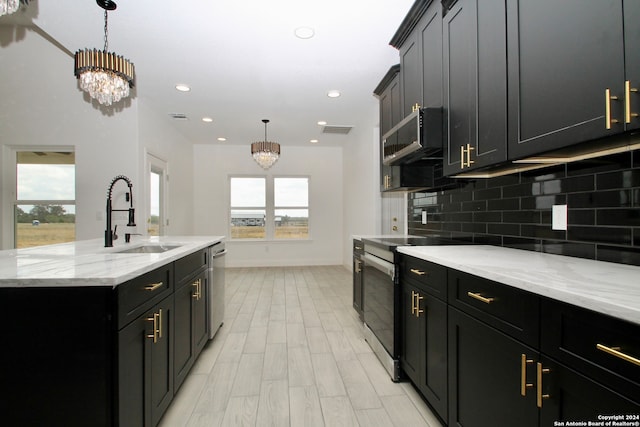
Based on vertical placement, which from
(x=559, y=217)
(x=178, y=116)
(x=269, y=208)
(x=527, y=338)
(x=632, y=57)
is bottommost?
(x=527, y=338)

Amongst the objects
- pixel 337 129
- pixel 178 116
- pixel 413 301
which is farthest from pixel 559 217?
pixel 178 116

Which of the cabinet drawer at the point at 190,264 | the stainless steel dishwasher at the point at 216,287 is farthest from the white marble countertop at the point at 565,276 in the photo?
the stainless steel dishwasher at the point at 216,287

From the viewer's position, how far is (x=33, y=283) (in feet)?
3.62

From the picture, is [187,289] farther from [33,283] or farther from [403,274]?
[403,274]

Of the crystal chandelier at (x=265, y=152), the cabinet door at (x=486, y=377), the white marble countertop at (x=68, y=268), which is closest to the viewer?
the cabinet door at (x=486, y=377)

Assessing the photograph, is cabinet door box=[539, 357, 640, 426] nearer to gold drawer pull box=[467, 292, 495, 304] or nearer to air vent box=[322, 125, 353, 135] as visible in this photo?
gold drawer pull box=[467, 292, 495, 304]

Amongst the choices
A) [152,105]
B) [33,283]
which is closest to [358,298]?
[33,283]

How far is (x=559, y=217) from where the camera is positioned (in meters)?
1.56

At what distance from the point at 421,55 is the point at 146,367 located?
103 inches

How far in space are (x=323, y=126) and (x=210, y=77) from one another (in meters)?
2.39

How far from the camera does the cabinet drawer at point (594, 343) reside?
701mm

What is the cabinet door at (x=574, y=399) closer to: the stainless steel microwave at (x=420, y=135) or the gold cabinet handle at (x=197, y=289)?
the stainless steel microwave at (x=420, y=135)

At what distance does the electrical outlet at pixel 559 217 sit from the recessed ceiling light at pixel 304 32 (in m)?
2.35

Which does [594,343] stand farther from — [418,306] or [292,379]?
[292,379]
